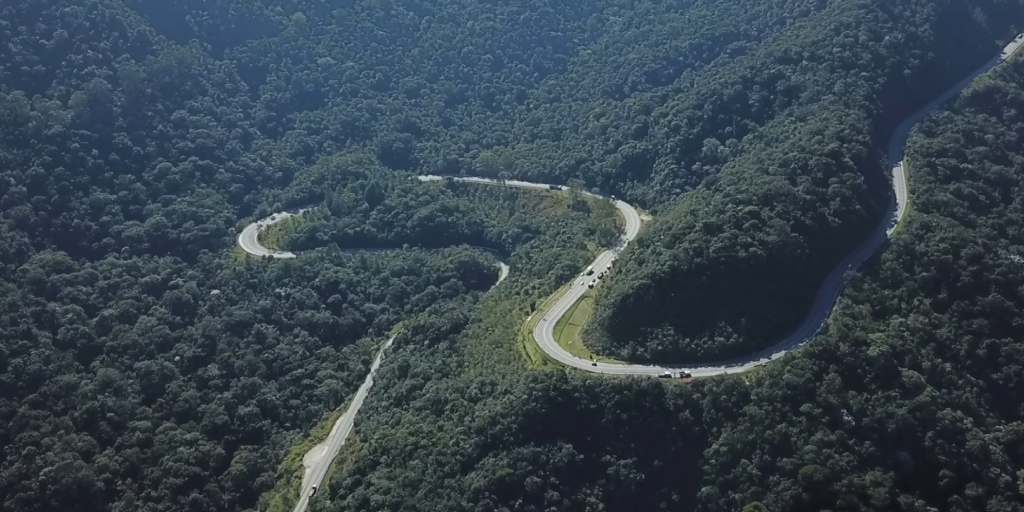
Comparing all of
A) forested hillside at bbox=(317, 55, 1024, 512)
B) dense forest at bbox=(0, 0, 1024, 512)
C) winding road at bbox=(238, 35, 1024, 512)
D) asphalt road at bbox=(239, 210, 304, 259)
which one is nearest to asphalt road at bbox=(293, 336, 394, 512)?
winding road at bbox=(238, 35, 1024, 512)

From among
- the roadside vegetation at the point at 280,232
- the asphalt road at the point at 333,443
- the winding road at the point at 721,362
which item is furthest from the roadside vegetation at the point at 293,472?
the roadside vegetation at the point at 280,232

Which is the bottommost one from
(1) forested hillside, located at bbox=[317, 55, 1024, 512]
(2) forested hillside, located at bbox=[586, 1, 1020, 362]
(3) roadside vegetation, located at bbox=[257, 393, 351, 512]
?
(3) roadside vegetation, located at bbox=[257, 393, 351, 512]

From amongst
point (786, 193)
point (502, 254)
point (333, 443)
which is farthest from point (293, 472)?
point (786, 193)

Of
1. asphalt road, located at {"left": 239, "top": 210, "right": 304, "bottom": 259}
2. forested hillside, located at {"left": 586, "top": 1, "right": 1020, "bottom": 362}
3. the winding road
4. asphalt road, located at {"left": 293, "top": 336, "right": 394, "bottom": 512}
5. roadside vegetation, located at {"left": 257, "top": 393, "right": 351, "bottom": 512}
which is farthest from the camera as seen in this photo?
asphalt road, located at {"left": 239, "top": 210, "right": 304, "bottom": 259}

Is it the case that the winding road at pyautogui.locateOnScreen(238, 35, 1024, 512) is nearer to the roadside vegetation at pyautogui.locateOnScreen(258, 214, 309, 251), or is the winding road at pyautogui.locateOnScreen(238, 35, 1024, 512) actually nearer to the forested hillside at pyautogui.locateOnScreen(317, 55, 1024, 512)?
the forested hillside at pyautogui.locateOnScreen(317, 55, 1024, 512)

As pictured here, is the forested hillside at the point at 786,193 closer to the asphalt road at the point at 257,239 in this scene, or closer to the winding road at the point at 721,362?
the winding road at the point at 721,362

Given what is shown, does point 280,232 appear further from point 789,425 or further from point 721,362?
point 789,425

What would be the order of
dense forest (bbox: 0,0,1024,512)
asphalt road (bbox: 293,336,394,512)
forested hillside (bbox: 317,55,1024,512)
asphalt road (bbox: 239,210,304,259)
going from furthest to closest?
asphalt road (bbox: 239,210,304,259) < asphalt road (bbox: 293,336,394,512) < dense forest (bbox: 0,0,1024,512) < forested hillside (bbox: 317,55,1024,512)

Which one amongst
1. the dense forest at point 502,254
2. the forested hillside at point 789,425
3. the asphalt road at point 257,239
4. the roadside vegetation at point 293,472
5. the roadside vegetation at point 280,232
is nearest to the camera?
the forested hillside at point 789,425
